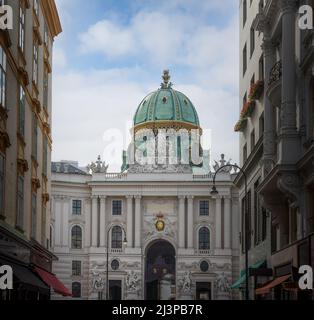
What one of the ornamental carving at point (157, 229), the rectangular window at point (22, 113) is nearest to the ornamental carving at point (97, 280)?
the ornamental carving at point (157, 229)

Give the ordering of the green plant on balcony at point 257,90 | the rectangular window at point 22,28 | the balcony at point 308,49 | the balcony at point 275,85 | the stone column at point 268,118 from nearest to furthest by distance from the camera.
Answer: the balcony at point 308,49 → the rectangular window at point 22,28 → the balcony at point 275,85 → the stone column at point 268,118 → the green plant on balcony at point 257,90

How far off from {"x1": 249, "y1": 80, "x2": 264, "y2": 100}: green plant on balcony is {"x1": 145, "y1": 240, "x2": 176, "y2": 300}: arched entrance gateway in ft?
185

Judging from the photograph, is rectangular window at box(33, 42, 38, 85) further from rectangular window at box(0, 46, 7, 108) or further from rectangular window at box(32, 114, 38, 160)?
rectangular window at box(0, 46, 7, 108)

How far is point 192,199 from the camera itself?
9219cm

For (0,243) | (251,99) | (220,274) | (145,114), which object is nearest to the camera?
(0,243)

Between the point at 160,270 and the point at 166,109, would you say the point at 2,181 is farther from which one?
the point at 166,109

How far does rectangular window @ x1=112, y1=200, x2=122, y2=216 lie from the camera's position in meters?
92.4

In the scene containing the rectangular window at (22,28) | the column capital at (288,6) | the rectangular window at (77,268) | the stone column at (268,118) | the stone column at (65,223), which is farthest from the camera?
the stone column at (65,223)

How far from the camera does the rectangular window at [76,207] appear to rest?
91.2 metres

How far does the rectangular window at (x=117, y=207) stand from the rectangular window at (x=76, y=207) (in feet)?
13.7

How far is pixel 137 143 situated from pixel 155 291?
71.5ft

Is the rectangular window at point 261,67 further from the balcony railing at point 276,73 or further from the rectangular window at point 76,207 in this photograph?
the rectangular window at point 76,207
